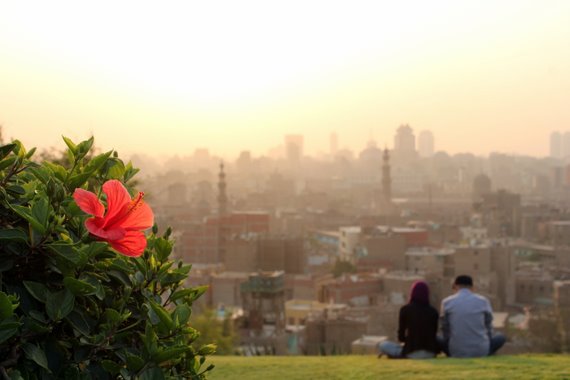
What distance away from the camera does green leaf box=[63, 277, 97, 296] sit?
0.81 m

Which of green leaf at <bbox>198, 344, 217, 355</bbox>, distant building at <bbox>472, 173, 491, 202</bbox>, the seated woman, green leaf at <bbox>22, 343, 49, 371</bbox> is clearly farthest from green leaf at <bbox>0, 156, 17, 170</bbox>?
distant building at <bbox>472, 173, 491, 202</bbox>

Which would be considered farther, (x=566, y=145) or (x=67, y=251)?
(x=566, y=145)

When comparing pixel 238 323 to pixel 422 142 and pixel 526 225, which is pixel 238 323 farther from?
pixel 422 142

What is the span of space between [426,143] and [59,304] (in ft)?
282

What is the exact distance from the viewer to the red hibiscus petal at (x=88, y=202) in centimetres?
85

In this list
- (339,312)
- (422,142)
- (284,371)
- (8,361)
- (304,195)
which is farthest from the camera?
(422,142)

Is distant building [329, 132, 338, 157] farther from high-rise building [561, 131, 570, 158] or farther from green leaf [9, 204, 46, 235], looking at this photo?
green leaf [9, 204, 46, 235]

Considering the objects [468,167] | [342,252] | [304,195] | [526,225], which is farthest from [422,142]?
[342,252]

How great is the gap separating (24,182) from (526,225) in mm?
38365

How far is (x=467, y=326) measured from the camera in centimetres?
295

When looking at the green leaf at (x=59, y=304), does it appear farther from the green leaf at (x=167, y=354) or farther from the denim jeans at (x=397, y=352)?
the denim jeans at (x=397, y=352)

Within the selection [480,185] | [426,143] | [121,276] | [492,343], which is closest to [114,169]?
[121,276]

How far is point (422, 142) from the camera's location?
84312 millimetres

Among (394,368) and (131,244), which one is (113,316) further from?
(394,368)
